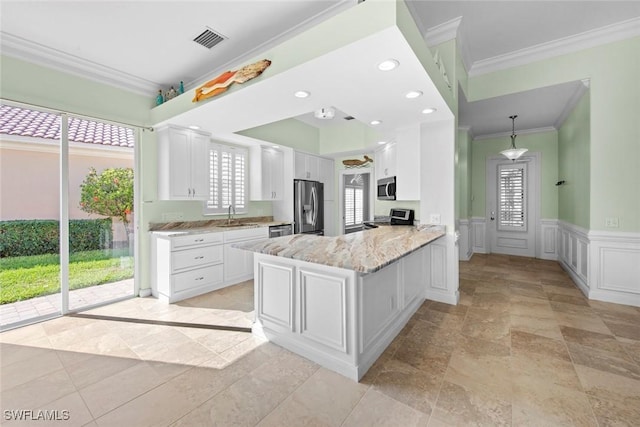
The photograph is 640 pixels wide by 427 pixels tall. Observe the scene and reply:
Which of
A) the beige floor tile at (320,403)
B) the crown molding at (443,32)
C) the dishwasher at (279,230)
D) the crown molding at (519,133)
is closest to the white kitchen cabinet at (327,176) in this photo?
the dishwasher at (279,230)

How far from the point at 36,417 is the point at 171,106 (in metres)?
3.23

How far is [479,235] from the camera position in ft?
21.8

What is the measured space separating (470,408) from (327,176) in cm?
526

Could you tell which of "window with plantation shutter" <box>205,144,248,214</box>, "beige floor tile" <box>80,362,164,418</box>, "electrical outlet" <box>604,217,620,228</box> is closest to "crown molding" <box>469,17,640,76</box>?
"electrical outlet" <box>604,217,620,228</box>

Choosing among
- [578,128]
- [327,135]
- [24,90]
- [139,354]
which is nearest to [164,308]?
[139,354]

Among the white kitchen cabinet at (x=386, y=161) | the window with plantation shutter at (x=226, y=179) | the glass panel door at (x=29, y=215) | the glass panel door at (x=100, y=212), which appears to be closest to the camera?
the glass panel door at (x=29, y=215)

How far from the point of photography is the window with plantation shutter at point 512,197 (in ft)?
20.5

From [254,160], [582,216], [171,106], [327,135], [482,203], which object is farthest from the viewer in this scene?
[482,203]

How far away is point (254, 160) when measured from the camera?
16.8 ft

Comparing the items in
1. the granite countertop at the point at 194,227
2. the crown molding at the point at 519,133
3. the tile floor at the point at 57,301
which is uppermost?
the crown molding at the point at 519,133

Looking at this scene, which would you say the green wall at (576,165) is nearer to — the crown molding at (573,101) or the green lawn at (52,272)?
the crown molding at (573,101)

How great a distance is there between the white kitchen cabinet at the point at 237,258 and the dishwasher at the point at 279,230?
0.23 meters

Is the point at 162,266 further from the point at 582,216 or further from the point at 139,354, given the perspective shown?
the point at 582,216

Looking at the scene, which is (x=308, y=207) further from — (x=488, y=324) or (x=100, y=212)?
(x=488, y=324)
